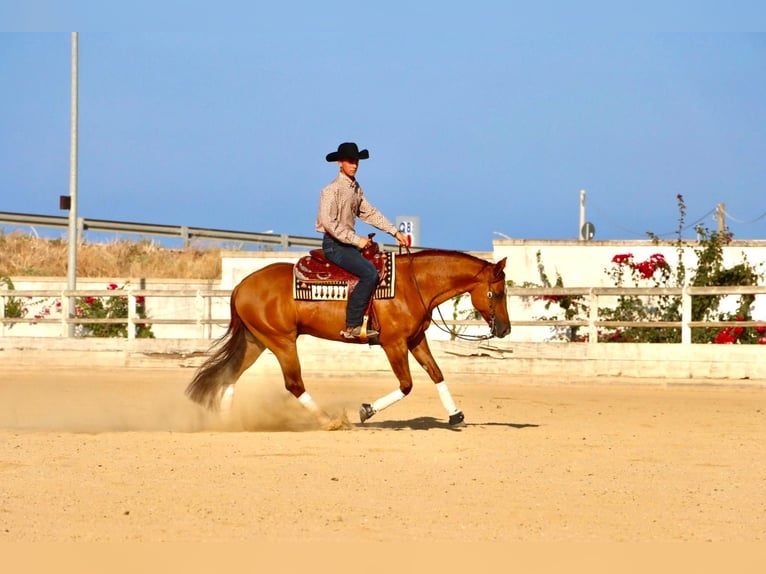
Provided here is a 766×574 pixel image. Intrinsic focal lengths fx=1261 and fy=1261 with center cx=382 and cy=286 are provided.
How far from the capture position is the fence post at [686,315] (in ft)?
63.6

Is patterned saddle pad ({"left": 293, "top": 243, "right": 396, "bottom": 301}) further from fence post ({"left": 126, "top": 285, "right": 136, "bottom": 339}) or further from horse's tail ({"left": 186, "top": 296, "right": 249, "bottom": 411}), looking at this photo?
fence post ({"left": 126, "top": 285, "right": 136, "bottom": 339})

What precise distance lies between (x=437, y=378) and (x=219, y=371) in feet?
7.39

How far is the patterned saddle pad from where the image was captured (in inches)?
481

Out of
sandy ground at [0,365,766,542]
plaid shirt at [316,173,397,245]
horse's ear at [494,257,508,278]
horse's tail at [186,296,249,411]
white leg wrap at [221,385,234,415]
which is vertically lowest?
sandy ground at [0,365,766,542]

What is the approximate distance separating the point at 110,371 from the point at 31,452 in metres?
11.7

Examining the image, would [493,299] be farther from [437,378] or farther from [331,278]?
[331,278]

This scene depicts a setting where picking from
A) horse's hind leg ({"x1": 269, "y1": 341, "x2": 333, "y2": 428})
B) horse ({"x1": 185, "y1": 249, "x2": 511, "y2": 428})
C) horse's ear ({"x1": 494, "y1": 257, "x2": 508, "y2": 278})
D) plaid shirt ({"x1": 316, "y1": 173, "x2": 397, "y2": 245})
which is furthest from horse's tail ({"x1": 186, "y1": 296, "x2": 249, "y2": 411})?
horse's ear ({"x1": 494, "y1": 257, "x2": 508, "y2": 278})

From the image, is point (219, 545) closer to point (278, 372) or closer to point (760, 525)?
point (760, 525)

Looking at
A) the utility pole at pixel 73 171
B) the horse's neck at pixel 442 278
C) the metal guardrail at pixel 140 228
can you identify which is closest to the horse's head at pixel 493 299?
the horse's neck at pixel 442 278

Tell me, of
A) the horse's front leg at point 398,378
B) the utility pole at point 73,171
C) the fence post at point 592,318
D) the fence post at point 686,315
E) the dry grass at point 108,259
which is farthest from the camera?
the dry grass at point 108,259

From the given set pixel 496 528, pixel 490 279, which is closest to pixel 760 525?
pixel 496 528

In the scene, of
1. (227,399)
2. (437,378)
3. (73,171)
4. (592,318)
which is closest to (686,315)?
(592,318)

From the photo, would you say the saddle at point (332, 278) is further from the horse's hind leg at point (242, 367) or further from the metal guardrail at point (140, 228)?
the metal guardrail at point (140, 228)

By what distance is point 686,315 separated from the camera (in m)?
19.5
